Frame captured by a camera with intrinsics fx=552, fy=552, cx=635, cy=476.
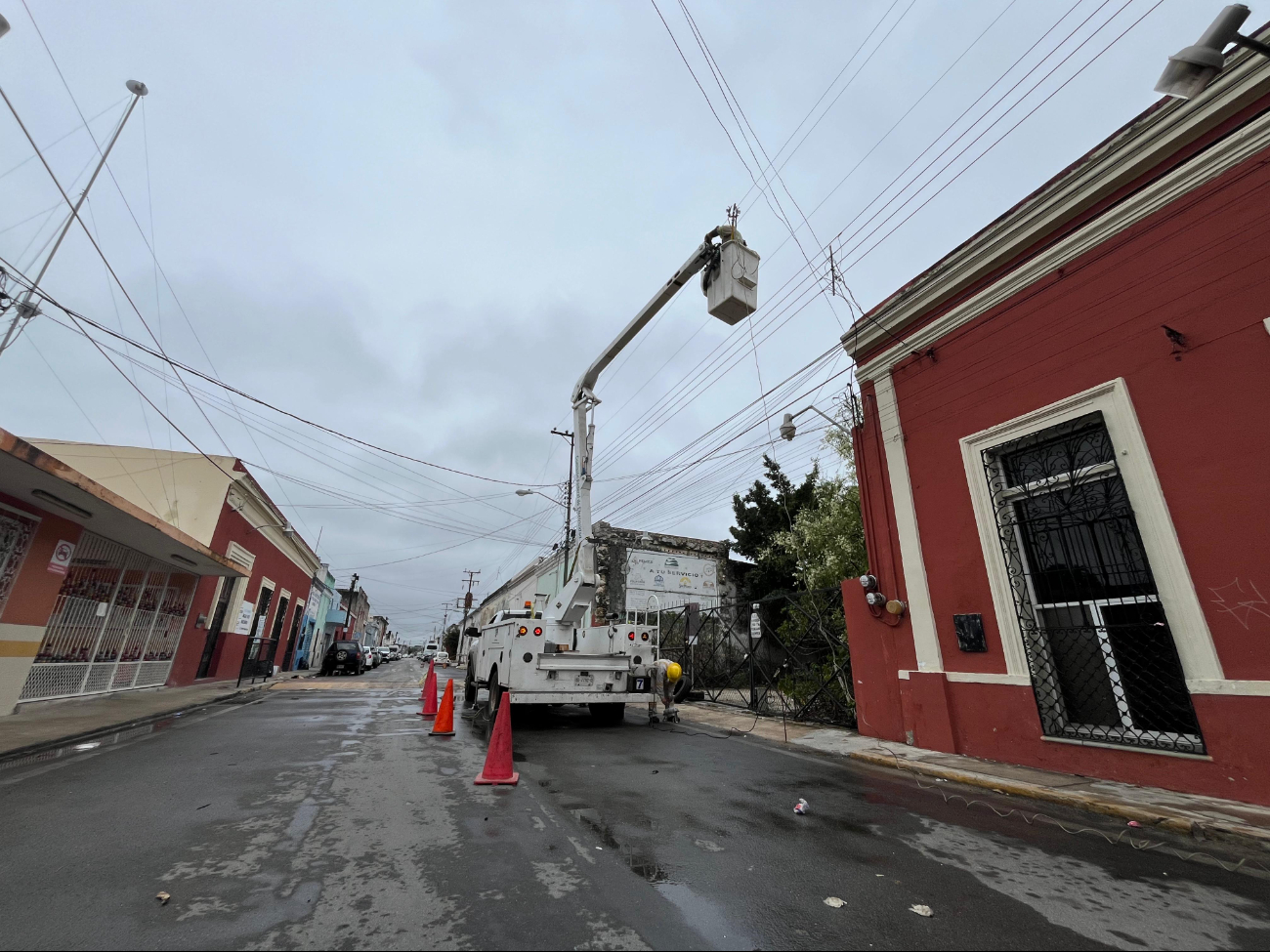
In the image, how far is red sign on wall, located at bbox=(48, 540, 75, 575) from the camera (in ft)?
31.2

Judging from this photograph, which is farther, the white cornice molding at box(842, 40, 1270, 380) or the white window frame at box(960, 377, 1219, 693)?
the white cornice molding at box(842, 40, 1270, 380)

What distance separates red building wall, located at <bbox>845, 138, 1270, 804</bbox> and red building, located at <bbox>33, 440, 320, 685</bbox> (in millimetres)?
16418

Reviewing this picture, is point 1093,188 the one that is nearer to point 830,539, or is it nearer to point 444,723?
point 830,539

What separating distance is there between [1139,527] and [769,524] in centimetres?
1595

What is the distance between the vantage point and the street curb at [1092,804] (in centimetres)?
398

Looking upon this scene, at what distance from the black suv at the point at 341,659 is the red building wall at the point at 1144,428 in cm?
2638

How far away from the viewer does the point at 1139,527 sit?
222 inches

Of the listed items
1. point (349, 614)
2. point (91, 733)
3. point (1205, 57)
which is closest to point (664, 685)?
point (91, 733)

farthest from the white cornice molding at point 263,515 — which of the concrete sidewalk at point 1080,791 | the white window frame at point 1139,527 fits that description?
the white window frame at point 1139,527

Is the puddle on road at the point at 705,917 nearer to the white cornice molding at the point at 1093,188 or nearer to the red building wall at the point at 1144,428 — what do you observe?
the red building wall at the point at 1144,428

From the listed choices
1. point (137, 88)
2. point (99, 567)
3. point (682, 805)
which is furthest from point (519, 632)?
point (137, 88)

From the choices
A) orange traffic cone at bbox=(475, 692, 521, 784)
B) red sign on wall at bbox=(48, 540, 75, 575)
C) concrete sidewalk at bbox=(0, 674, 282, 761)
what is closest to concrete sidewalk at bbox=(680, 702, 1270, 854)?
orange traffic cone at bbox=(475, 692, 521, 784)

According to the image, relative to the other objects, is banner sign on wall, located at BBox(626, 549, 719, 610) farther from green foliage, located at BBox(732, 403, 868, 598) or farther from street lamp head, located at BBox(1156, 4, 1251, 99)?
street lamp head, located at BBox(1156, 4, 1251, 99)

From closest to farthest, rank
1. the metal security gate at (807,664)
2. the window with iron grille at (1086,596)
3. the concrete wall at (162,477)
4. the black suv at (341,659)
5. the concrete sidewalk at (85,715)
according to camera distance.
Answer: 1. the window with iron grille at (1086,596)
2. the concrete sidewalk at (85,715)
3. the metal security gate at (807,664)
4. the concrete wall at (162,477)
5. the black suv at (341,659)
